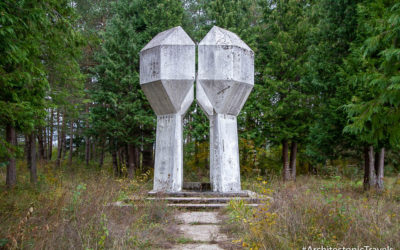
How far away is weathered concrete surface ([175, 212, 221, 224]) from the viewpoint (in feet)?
18.6

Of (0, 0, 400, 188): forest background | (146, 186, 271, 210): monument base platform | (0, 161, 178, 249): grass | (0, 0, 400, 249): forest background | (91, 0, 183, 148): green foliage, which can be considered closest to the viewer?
(0, 161, 178, 249): grass

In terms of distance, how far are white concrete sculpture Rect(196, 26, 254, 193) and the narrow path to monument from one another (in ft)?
6.84

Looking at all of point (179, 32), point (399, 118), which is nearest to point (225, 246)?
point (399, 118)

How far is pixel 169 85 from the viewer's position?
859 centimetres

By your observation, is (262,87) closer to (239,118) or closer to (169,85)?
(239,118)

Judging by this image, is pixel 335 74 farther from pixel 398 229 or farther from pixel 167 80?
pixel 398 229

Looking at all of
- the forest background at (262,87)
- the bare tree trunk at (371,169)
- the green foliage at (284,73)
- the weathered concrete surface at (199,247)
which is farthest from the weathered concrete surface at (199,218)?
the green foliage at (284,73)

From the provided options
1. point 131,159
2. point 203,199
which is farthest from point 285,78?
point 203,199

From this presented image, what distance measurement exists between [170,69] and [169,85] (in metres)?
0.44

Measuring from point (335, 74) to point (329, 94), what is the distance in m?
0.84

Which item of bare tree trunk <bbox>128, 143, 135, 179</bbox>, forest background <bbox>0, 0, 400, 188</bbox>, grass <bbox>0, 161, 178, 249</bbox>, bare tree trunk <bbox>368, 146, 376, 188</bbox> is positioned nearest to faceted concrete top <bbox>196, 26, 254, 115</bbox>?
forest background <bbox>0, 0, 400, 188</bbox>

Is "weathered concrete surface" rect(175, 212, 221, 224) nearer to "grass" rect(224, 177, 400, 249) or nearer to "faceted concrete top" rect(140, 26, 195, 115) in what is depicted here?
"grass" rect(224, 177, 400, 249)

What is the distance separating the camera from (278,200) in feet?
16.6

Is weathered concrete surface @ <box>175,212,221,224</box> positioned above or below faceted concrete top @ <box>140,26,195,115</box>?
below
